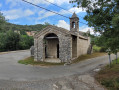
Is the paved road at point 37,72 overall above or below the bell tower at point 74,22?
below

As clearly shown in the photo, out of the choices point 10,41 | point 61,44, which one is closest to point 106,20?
point 61,44

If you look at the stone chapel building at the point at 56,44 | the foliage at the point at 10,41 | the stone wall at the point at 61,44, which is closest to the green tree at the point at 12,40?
the foliage at the point at 10,41

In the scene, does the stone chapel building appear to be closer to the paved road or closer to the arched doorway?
the arched doorway

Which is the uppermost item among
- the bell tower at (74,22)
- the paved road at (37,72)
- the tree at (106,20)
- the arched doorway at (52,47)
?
the bell tower at (74,22)

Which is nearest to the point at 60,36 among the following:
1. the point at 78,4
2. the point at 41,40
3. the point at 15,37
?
the point at 41,40

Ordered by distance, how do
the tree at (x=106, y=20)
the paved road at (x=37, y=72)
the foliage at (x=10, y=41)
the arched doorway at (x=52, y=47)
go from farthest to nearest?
the foliage at (x=10, y=41)
the arched doorway at (x=52, y=47)
the paved road at (x=37, y=72)
the tree at (x=106, y=20)

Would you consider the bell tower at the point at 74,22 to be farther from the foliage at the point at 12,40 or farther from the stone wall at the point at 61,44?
the foliage at the point at 12,40

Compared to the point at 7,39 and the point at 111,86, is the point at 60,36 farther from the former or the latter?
the point at 7,39

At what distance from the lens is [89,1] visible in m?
5.70

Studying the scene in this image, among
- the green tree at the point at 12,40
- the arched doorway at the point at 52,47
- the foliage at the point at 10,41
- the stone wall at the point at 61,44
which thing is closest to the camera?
the stone wall at the point at 61,44

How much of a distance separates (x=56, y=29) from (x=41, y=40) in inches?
107

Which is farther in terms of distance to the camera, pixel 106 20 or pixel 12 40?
pixel 12 40

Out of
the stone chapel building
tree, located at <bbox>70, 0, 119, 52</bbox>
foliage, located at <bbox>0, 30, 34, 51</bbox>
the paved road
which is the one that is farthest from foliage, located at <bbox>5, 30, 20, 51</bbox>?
tree, located at <bbox>70, 0, 119, 52</bbox>

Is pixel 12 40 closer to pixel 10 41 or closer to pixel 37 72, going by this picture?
pixel 10 41
